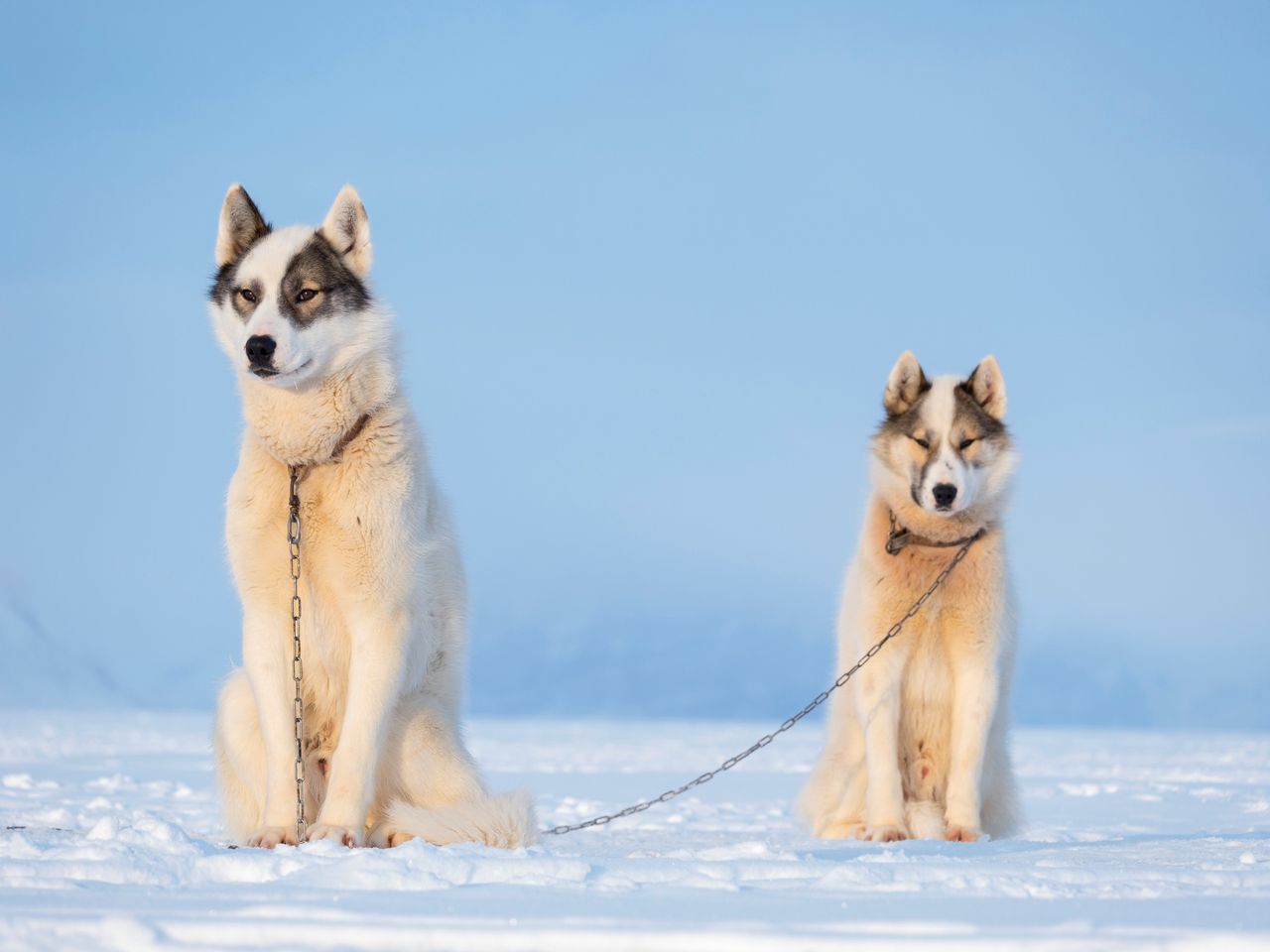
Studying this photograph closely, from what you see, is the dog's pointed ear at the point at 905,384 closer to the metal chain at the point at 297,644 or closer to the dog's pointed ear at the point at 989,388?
the dog's pointed ear at the point at 989,388

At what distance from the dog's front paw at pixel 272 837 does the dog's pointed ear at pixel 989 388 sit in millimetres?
4045

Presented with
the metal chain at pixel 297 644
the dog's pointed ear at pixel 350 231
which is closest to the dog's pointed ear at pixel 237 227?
the dog's pointed ear at pixel 350 231

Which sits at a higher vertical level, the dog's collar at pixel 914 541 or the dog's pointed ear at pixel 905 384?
the dog's pointed ear at pixel 905 384

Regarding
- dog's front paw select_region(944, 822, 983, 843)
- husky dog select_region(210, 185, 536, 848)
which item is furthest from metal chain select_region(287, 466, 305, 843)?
dog's front paw select_region(944, 822, 983, 843)

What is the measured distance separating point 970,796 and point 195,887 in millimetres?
3908

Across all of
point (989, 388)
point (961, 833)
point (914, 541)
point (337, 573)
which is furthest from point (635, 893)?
point (989, 388)

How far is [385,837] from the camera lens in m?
5.24

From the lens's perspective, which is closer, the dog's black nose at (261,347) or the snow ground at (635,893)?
the snow ground at (635,893)

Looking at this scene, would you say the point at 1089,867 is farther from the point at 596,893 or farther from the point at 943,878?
the point at 596,893

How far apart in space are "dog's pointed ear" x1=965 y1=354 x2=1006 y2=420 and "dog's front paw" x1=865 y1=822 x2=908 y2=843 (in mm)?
2173

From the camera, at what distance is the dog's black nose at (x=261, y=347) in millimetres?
5277

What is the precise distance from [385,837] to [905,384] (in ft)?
11.7

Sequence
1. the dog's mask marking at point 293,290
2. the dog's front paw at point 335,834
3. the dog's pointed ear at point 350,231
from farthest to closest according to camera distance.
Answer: the dog's pointed ear at point 350,231
the dog's mask marking at point 293,290
the dog's front paw at point 335,834

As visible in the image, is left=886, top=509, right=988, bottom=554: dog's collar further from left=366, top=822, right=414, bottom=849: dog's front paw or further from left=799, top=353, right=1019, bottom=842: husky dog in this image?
left=366, top=822, right=414, bottom=849: dog's front paw
